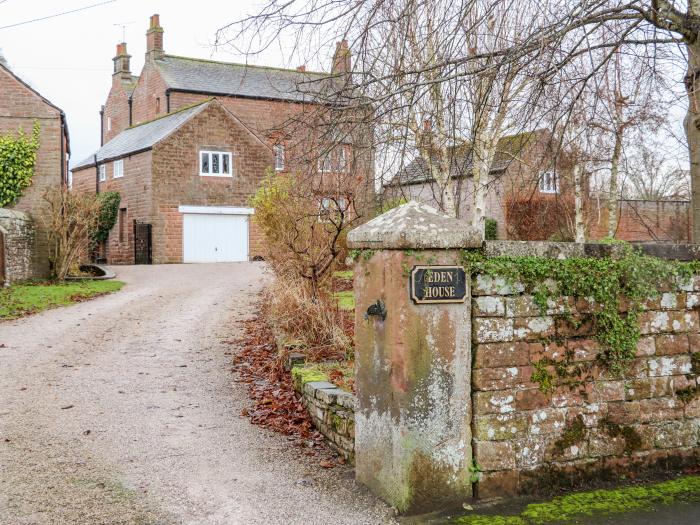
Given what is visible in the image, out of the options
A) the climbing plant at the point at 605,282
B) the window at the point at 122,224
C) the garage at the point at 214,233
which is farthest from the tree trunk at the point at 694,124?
the window at the point at 122,224

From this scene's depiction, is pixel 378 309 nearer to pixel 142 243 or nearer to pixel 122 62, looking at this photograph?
pixel 142 243

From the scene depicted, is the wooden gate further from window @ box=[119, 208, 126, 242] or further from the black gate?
window @ box=[119, 208, 126, 242]

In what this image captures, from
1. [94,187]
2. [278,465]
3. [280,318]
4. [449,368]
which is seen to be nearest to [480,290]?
[449,368]

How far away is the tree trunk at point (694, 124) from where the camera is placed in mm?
6238

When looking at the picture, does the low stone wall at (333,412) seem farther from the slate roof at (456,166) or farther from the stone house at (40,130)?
the stone house at (40,130)

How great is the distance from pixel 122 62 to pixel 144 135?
14.6m

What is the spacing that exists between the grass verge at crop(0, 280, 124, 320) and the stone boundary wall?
12119 mm

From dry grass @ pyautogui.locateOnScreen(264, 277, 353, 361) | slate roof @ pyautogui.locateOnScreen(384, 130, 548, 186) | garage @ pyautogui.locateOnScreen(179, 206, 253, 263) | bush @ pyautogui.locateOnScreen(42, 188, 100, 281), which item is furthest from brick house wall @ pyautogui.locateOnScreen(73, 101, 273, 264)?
slate roof @ pyautogui.locateOnScreen(384, 130, 548, 186)

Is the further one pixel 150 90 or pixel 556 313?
pixel 150 90

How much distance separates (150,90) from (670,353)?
37780 millimetres

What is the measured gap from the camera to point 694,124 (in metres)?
6.82

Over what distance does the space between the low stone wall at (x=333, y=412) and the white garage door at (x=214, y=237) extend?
78.5 feet

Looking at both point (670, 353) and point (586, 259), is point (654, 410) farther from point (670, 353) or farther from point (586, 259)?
point (586, 259)

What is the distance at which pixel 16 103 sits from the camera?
22.9 meters
